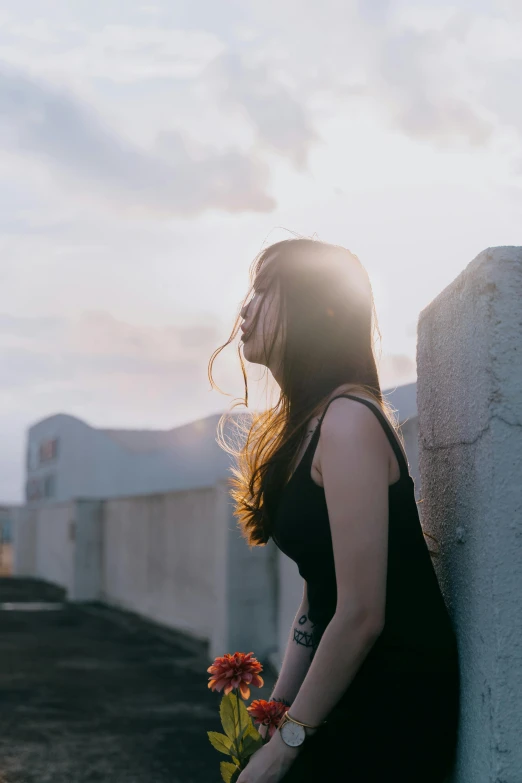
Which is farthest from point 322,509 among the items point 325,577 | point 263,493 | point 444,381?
point 444,381

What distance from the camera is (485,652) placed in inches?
66.4

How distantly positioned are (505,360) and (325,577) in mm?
564

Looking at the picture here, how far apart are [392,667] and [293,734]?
221 millimetres

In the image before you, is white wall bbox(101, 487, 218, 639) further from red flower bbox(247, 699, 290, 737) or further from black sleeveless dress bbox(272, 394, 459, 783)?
black sleeveless dress bbox(272, 394, 459, 783)

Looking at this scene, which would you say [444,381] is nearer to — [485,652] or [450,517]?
[450,517]

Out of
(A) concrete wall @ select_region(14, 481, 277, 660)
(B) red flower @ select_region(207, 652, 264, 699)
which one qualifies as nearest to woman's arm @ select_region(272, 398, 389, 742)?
(B) red flower @ select_region(207, 652, 264, 699)

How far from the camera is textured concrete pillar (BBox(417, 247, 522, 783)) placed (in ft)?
5.34

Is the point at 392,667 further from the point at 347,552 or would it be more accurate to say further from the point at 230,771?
the point at 230,771

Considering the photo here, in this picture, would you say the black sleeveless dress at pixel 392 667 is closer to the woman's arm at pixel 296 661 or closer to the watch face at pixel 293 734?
the watch face at pixel 293 734

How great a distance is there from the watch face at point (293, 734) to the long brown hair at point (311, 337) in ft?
1.60

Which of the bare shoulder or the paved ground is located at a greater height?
the bare shoulder

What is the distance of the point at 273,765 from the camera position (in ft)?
5.79

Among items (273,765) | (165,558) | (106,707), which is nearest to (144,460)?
(165,558)

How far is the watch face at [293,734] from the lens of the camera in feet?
5.78
